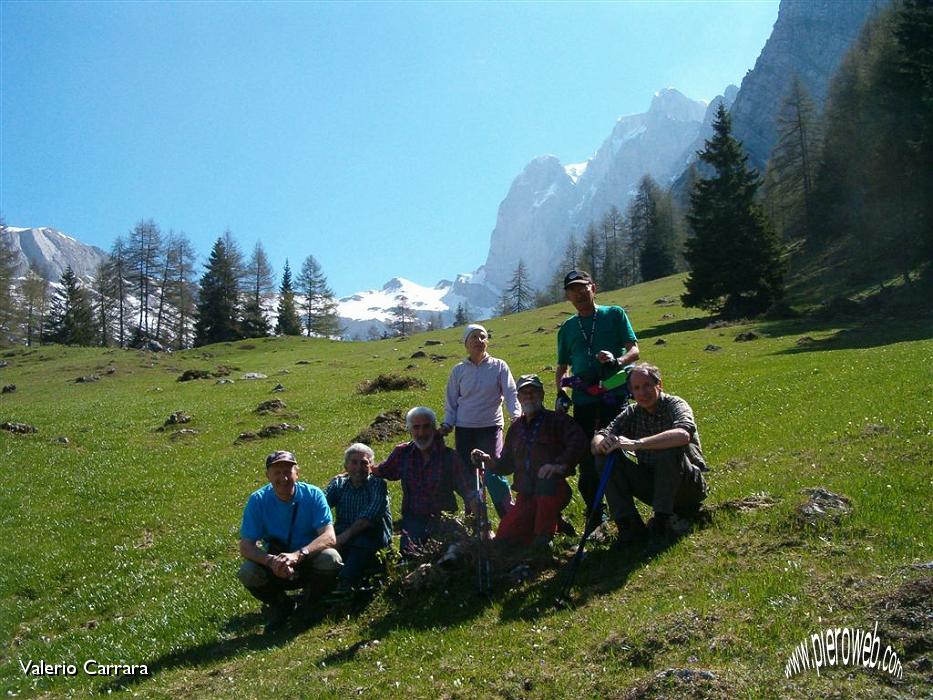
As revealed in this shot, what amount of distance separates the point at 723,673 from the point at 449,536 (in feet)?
13.2

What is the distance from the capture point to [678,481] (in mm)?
6738

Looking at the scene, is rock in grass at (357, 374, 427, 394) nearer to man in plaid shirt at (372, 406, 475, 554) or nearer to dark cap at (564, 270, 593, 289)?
man in plaid shirt at (372, 406, 475, 554)

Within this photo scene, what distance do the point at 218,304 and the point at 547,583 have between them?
7675cm

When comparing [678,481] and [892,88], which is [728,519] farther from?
[892,88]

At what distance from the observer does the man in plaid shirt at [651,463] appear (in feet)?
22.0

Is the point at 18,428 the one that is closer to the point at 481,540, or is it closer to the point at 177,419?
the point at 177,419

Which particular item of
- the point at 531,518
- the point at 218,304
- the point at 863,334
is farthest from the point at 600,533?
the point at 218,304

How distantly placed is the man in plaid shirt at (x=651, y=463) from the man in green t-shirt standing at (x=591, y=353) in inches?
18.7

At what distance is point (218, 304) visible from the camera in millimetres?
76125

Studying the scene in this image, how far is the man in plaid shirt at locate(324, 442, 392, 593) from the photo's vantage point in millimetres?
7910

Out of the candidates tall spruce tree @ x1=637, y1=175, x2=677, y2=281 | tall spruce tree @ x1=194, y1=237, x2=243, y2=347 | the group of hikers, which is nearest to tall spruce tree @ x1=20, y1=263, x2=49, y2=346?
tall spruce tree @ x1=194, y1=237, x2=243, y2=347

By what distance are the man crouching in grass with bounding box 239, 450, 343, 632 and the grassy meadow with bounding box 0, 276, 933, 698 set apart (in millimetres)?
527

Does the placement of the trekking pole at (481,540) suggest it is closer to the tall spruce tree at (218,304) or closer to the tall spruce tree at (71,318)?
the tall spruce tree at (218,304)

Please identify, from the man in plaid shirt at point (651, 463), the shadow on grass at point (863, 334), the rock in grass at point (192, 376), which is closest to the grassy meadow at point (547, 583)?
the man in plaid shirt at point (651, 463)
